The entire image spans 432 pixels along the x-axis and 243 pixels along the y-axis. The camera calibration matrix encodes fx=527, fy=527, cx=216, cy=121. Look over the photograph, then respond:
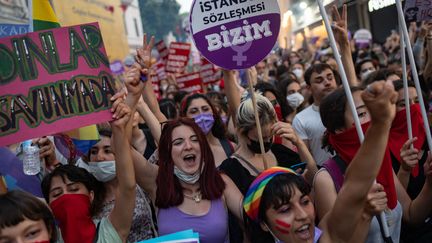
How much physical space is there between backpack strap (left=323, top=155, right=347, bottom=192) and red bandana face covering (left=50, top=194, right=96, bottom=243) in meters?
1.33

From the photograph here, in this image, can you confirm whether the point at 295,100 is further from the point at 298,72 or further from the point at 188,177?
the point at 298,72

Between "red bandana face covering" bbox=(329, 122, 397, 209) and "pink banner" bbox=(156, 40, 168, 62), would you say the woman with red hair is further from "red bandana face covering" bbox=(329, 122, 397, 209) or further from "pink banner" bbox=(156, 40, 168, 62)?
"pink banner" bbox=(156, 40, 168, 62)

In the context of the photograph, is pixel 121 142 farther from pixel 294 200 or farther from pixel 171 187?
pixel 294 200

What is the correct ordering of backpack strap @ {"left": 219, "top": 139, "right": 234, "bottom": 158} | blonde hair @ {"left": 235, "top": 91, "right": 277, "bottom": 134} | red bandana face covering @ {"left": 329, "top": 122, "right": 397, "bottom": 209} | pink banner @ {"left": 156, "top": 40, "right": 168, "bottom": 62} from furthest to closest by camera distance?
pink banner @ {"left": 156, "top": 40, "right": 168, "bottom": 62}, backpack strap @ {"left": 219, "top": 139, "right": 234, "bottom": 158}, blonde hair @ {"left": 235, "top": 91, "right": 277, "bottom": 134}, red bandana face covering @ {"left": 329, "top": 122, "right": 397, "bottom": 209}

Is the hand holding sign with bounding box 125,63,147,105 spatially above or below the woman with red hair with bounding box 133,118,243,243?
above

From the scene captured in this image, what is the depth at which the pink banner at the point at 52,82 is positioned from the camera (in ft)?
9.44

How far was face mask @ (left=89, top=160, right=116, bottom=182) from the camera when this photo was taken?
342 cm

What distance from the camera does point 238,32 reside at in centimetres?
357

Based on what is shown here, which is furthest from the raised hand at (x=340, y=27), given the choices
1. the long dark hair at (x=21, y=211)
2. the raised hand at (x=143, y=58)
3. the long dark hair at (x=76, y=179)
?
the long dark hair at (x=21, y=211)

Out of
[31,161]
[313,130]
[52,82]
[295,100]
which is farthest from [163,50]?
[52,82]

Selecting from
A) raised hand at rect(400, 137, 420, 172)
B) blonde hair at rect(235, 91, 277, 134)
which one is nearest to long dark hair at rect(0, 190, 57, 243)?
blonde hair at rect(235, 91, 277, 134)

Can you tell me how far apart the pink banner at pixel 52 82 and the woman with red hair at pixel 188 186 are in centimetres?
51

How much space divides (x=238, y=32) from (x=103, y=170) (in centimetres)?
129

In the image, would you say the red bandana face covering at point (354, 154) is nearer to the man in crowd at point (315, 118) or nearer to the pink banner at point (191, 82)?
the man in crowd at point (315, 118)
